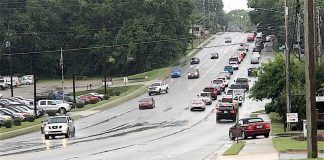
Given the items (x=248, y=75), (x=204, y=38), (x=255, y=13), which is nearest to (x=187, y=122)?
(x=248, y=75)

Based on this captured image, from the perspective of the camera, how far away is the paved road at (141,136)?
35219mm

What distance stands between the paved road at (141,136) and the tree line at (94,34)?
36965 millimetres

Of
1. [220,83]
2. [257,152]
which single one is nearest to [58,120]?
[257,152]

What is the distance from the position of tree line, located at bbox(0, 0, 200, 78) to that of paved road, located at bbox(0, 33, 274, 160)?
3696 centimetres

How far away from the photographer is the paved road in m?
35.2

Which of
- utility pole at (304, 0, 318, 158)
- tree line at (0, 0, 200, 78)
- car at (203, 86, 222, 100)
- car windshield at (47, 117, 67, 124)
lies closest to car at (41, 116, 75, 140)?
car windshield at (47, 117, 67, 124)

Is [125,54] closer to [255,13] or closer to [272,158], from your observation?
[255,13]

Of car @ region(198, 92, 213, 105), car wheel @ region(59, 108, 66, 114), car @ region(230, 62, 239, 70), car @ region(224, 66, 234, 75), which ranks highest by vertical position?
car @ region(230, 62, 239, 70)

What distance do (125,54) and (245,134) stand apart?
3282 inches

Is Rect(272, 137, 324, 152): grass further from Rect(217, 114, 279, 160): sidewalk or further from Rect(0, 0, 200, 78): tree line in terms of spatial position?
Rect(0, 0, 200, 78): tree line

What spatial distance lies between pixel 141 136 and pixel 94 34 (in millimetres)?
83506

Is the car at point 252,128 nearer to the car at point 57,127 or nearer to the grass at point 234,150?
the grass at point 234,150

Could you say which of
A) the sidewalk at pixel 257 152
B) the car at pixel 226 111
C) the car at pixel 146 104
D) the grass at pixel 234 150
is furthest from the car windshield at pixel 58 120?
the car at pixel 146 104

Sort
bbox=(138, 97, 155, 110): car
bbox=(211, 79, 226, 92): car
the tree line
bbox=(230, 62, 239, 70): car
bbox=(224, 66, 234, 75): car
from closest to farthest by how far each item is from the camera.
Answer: bbox=(138, 97, 155, 110): car, bbox=(211, 79, 226, 92): car, bbox=(224, 66, 234, 75): car, bbox=(230, 62, 239, 70): car, the tree line
